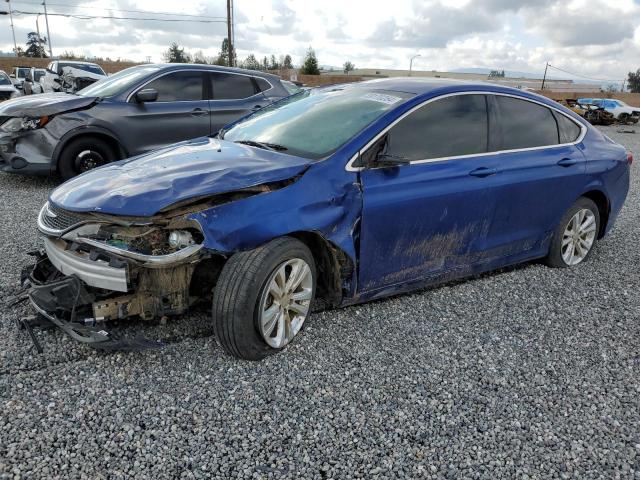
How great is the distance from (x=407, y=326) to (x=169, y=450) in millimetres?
1829

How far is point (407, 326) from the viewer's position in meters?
3.70

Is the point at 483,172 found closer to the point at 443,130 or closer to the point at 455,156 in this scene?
the point at 455,156

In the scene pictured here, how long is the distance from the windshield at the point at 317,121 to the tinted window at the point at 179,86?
11.4ft

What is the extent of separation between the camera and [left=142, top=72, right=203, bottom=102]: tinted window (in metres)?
7.40

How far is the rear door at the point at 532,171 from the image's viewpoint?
13.8 feet

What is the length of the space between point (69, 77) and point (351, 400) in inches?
442

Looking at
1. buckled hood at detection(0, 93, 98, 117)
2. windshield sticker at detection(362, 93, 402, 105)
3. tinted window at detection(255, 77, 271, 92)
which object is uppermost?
windshield sticker at detection(362, 93, 402, 105)

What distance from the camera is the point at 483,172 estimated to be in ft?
13.0

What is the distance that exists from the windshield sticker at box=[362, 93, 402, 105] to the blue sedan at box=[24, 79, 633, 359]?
17 millimetres

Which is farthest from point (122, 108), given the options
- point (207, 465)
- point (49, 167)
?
point (207, 465)

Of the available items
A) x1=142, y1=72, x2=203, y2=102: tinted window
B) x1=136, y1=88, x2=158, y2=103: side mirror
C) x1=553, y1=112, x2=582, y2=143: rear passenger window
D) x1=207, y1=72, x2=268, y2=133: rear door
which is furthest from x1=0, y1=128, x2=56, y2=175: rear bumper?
x1=553, y1=112, x2=582, y2=143: rear passenger window

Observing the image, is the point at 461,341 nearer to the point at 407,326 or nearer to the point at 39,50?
the point at 407,326

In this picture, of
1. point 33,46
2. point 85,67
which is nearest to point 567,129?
point 85,67

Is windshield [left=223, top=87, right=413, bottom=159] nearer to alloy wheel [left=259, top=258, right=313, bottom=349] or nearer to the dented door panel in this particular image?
the dented door panel
